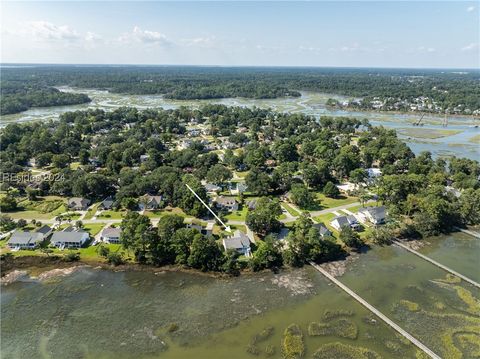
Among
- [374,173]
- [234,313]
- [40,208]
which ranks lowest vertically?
[234,313]

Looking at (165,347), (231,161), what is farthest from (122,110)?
(165,347)

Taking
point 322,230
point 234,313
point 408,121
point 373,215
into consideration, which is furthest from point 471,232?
point 408,121

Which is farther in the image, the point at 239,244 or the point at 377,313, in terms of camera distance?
the point at 239,244

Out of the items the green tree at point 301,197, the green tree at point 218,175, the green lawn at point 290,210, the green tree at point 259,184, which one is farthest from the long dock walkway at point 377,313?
the green tree at point 218,175

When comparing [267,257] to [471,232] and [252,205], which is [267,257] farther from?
[471,232]

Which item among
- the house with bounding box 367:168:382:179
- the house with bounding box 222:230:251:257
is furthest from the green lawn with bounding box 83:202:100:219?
the house with bounding box 367:168:382:179

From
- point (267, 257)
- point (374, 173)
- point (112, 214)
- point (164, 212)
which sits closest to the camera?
A: point (267, 257)
